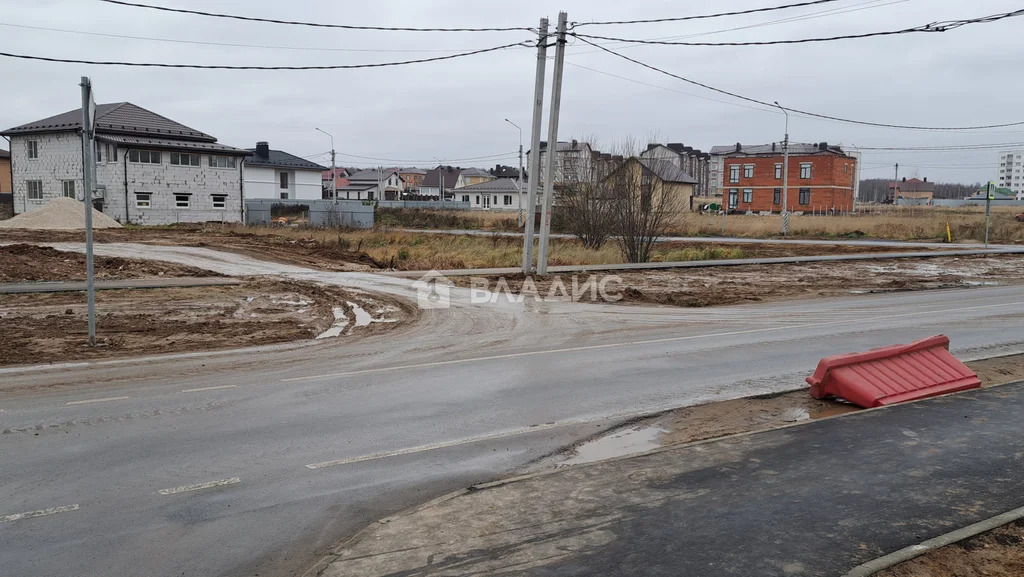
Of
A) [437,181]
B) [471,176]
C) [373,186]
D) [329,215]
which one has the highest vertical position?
[471,176]

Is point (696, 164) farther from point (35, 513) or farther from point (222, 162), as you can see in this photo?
point (35, 513)

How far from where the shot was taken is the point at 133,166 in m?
51.5

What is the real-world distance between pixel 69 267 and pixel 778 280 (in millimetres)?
21360

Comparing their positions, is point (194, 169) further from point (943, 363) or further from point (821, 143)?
→ point (821, 143)

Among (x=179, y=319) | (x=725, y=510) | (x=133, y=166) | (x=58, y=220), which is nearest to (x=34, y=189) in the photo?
(x=133, y=166)

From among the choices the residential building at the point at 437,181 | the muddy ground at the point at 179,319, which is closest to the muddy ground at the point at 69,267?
the muddy ground at the point at 179,319

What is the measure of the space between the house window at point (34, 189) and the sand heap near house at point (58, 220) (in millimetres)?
8387

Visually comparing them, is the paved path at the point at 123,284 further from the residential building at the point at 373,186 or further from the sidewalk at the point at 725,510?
the residential building at the point at 373,186

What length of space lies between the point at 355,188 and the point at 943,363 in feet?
429

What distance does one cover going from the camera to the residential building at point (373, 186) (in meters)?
129

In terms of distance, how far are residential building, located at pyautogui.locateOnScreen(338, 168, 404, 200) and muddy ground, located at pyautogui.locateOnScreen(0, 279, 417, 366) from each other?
10267cm

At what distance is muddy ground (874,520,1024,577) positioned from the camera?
168 inches

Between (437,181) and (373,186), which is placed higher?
(437,181)

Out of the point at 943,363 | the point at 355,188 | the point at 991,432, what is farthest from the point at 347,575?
the point at 355,188
